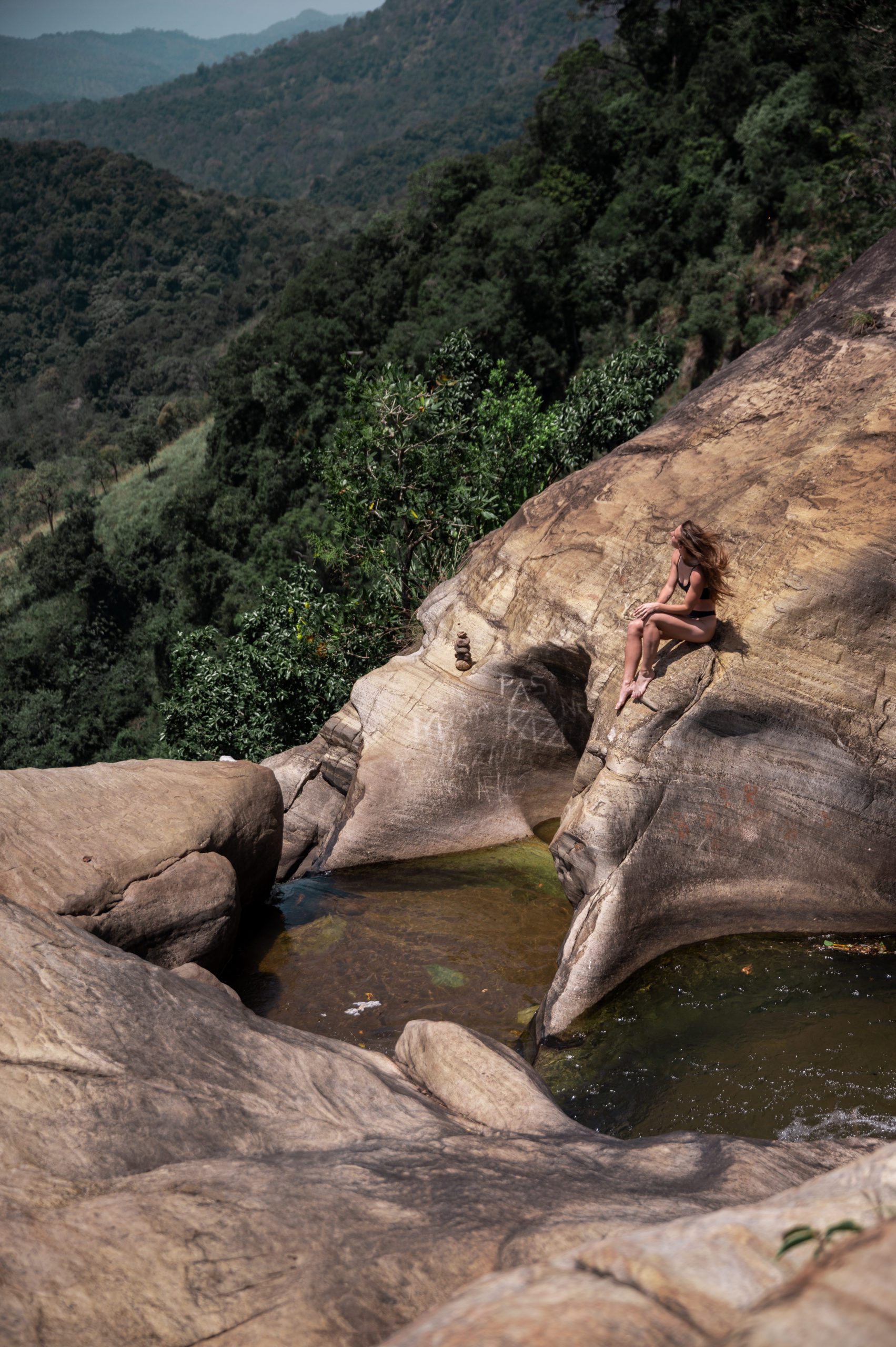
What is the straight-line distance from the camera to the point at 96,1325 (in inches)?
144

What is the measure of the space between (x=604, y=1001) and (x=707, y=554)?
385 centimetres

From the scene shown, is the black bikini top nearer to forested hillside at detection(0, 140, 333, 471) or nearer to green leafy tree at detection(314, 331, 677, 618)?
green leafy tree at detection(314, 331, 677, 618)

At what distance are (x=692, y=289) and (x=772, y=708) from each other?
1308 inches

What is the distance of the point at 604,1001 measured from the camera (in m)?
7.90

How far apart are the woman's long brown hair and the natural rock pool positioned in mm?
3110

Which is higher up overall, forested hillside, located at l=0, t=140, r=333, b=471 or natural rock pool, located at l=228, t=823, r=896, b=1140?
forested hillside, located at l=0, t=140, r=333, b=471

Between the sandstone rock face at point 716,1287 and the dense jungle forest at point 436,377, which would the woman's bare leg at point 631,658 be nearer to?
the dense jungle forest at point 436,377

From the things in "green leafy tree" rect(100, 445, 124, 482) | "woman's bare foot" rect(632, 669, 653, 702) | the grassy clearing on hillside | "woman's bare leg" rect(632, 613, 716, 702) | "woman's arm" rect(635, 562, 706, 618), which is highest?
"woman's arm" rect(635, 562, 706, 618)

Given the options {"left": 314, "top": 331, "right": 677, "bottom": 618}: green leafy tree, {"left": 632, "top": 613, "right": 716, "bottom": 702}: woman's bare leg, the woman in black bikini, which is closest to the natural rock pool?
{"left": 632, "top": 613, "right": 716, "bottom": 702}: woman's bare leg

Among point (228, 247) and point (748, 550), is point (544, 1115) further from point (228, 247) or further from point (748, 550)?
point (228, 247)

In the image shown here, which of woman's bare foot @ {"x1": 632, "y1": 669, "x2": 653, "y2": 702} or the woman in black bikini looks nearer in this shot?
the woman in black bikini

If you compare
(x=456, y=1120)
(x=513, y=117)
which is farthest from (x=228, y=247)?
(x=456, y=1120)

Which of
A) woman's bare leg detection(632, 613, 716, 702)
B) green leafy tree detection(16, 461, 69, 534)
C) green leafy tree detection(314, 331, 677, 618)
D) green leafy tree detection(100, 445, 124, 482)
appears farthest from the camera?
green leafy tree detection(100, 445, 124, 482)

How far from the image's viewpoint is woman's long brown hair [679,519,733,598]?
8398 mm
